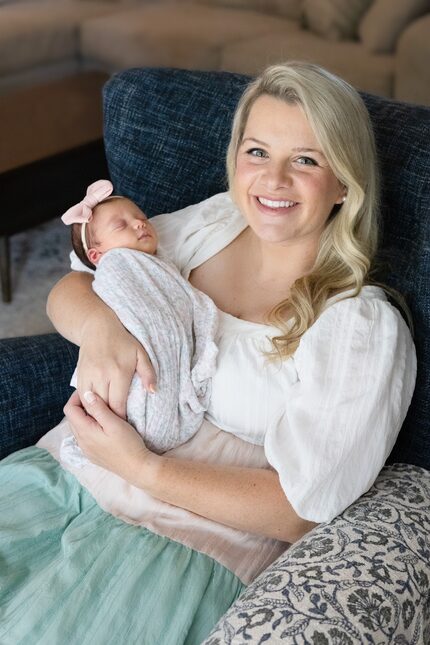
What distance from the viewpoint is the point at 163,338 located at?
1.44 metres

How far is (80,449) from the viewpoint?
4.86ft

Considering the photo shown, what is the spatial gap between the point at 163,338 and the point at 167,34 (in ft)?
8.66

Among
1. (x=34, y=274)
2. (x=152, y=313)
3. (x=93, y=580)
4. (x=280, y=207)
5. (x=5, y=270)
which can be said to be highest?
(x=280, y=207)

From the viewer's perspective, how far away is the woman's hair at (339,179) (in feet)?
4.64

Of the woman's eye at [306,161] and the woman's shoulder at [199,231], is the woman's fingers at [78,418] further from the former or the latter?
the woman's eye at [306,161]

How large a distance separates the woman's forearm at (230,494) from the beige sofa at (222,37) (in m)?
2.08

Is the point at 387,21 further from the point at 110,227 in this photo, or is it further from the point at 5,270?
the point at 110,227

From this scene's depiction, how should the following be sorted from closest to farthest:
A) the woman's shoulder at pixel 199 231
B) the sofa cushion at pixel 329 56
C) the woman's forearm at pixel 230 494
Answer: the woman's forearm at pixel 230 494 < the woman's shoulder at pixel 199 231 < the sofa cushion at pixel 329 56

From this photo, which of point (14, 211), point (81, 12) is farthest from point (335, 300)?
point (81, 12)

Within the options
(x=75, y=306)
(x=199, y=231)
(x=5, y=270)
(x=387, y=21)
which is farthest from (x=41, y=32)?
(x=75, y=306)

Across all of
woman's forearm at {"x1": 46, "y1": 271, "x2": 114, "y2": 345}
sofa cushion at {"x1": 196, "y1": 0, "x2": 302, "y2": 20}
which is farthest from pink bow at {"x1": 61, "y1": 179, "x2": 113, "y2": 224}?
sofa cushion at {"x1": 196, "y1": 0, "x2": 302, "y2": 20}

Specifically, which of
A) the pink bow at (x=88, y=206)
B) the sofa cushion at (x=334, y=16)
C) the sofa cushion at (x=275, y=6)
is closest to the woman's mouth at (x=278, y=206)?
the pink bow at (x=88, y=206)

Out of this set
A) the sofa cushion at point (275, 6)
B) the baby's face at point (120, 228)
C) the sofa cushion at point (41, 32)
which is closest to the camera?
the baby's face at point (120, 228)

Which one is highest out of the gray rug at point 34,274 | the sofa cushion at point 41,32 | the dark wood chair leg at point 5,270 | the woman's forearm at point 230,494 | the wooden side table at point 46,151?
the woman's forearm at point 230,494
